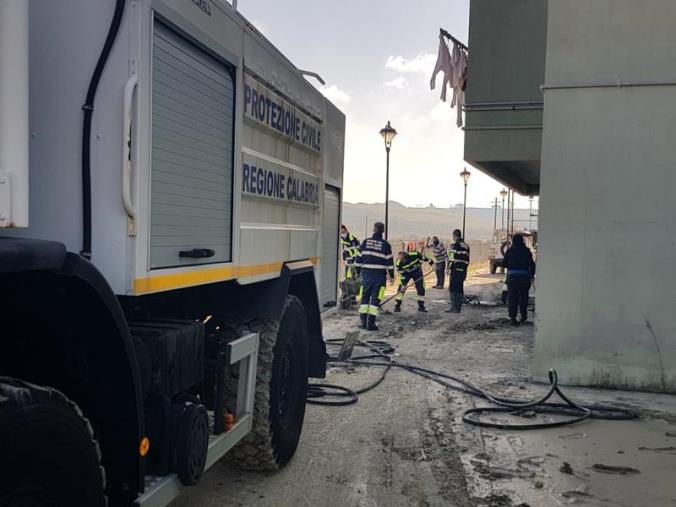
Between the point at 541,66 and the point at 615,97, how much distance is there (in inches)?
140

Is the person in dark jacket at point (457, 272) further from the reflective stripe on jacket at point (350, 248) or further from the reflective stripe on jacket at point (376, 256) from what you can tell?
the reflective stripe on jacket at point (376, 256)

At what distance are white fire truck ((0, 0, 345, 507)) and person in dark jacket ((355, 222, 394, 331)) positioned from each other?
690 centimetres

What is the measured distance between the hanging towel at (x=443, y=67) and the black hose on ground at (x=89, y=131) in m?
9.97

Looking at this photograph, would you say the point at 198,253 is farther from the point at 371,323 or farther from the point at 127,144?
the point at 371,323

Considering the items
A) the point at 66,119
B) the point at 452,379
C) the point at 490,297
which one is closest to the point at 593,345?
the point at 452,379

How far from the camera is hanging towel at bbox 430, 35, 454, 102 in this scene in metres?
11.8

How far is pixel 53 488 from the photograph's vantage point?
6.11 feet

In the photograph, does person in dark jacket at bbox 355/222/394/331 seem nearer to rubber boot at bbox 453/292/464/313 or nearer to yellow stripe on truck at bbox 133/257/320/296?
rubber boot at bbox 453/292/464/313

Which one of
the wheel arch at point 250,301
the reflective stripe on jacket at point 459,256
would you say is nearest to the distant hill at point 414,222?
the reflective stripe on jacket at point 459,256

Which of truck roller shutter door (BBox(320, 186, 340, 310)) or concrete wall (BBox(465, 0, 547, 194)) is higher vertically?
concrete wall (BBox(465, 0, 547, 194))

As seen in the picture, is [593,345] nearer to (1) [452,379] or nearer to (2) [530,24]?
(1) [452,379]

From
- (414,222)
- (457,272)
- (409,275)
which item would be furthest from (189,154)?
(414,222)

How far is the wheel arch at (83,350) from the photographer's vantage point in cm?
208

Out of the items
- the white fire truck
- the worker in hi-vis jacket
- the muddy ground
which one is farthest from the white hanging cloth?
the white fire truck
